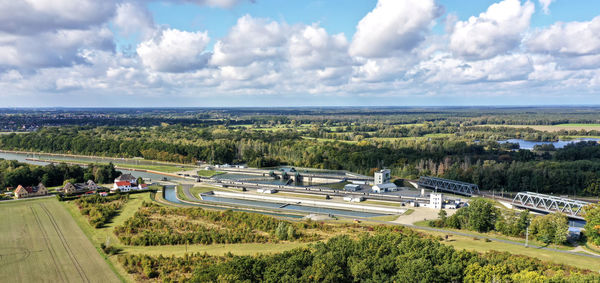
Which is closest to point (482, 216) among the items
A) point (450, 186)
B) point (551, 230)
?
point (551, 230)

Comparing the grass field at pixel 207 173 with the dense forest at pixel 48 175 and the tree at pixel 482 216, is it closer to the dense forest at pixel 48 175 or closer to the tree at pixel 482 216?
the dense forest at pixel 48 175

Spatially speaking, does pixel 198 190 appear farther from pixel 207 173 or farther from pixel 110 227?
pixel 110 227

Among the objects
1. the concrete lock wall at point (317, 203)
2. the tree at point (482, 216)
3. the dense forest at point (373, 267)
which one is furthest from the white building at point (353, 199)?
the dense forest at point (373, 267)

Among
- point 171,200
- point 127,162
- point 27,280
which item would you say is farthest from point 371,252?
point 127,162

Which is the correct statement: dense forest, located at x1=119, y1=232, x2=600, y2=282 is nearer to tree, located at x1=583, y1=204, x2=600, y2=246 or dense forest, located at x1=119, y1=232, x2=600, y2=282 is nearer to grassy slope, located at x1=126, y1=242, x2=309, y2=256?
grassy slope, located at x1=126, y1=242, x2=309, y2=256

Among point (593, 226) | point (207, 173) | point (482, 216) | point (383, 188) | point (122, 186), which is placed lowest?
point (207, 173)
